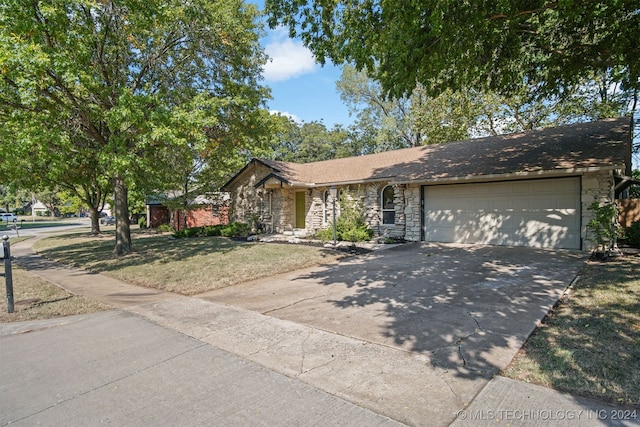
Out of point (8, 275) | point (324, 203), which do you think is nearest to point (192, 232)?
point (324, 203)

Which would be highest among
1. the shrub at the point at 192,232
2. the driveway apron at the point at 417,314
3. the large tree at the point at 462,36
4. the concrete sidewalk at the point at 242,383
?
the large tree at the point at 462,36

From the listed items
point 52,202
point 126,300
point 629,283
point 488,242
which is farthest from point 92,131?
point 52,202

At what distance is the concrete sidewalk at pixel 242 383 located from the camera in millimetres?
2820

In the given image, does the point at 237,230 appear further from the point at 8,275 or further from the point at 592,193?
the point at 592,193

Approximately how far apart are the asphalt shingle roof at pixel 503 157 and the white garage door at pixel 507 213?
686mm

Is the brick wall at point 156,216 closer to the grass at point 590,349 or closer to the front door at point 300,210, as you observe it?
the front door at point 300,210

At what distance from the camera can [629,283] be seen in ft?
21.2

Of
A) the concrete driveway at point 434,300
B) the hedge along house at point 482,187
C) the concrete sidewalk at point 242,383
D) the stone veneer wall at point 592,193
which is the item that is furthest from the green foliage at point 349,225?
the concrete sidewalk at point 242,383

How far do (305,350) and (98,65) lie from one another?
11.7 meters

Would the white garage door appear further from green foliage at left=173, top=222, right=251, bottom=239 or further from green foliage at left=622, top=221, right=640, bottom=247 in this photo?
green foliage at left=173, top=222, right=251, bottom=239

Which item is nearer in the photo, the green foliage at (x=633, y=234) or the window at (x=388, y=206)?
the green foliage at (x=633, y=234)

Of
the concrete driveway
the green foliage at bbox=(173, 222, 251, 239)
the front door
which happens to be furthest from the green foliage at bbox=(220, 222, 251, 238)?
the concrete driveway

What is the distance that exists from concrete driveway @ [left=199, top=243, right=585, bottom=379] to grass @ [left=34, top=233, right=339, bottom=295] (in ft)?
2.45

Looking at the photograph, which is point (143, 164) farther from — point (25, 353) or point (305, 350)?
point (305, 350)
